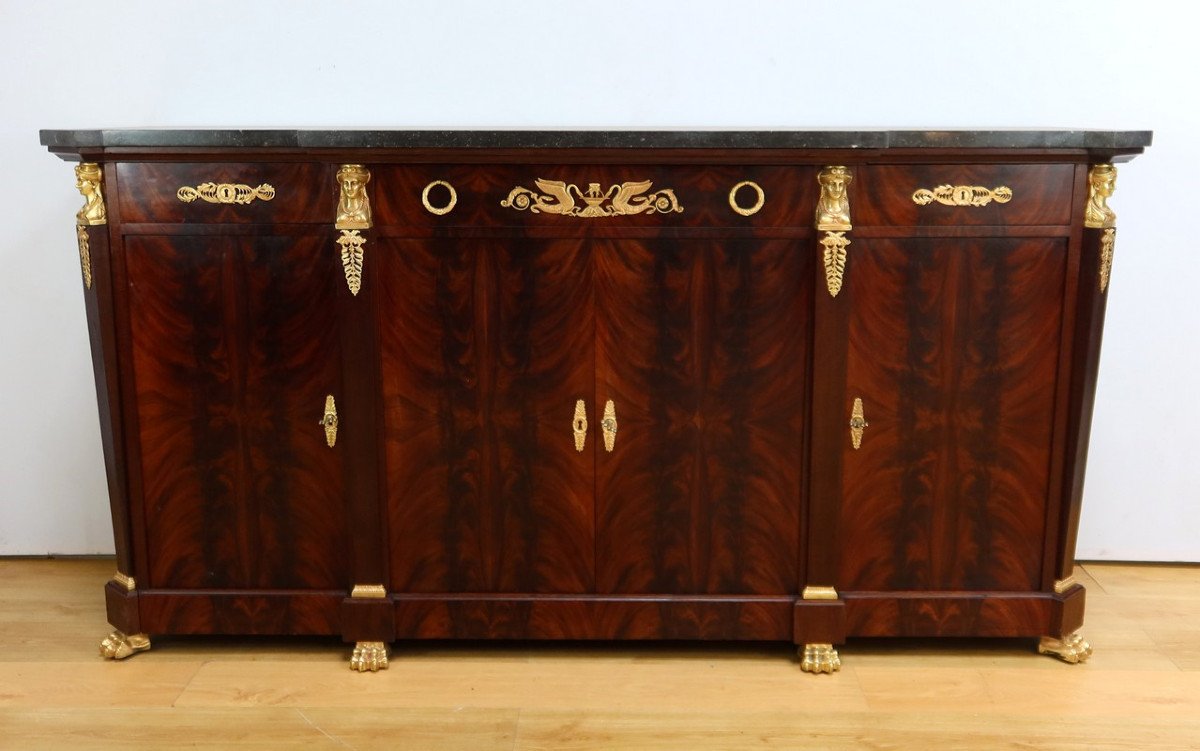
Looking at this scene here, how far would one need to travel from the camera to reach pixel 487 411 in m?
2.41

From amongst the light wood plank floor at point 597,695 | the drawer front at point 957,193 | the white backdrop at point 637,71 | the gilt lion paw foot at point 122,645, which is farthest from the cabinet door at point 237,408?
the drawer front at point 957,193

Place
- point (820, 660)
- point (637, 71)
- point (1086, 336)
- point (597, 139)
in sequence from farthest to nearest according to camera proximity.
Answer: point (637, 71), point (820, 660), point (1086, 336), point (597, 139)

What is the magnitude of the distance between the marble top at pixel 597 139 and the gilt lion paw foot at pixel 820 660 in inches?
43.9

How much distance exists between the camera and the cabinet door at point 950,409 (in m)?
2.35

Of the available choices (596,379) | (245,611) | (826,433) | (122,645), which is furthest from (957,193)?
(122,645)

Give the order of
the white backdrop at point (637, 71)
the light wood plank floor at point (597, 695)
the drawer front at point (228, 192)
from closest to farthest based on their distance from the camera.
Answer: the light wood plank floor at point (597, 695) < the drawer front at point (228, 192) < the white backdrop at point (637, 71)

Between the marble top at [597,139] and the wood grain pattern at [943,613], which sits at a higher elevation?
the marble top at [597,139]

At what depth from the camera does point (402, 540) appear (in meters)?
2.47

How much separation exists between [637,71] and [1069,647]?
5.86 feet

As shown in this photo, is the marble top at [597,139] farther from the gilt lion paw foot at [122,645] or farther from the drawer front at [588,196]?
the gilt lion paw foot at [122,645]

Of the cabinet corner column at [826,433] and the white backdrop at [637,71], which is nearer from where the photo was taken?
the cabinet corner column at [826,433]

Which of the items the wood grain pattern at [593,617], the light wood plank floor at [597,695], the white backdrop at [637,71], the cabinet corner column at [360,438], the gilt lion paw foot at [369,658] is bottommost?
the light wood plank floor at [597,695]

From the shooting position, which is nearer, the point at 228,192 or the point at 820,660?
the point at 228,192

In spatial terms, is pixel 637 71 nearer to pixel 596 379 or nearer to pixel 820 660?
pixel 596 379
